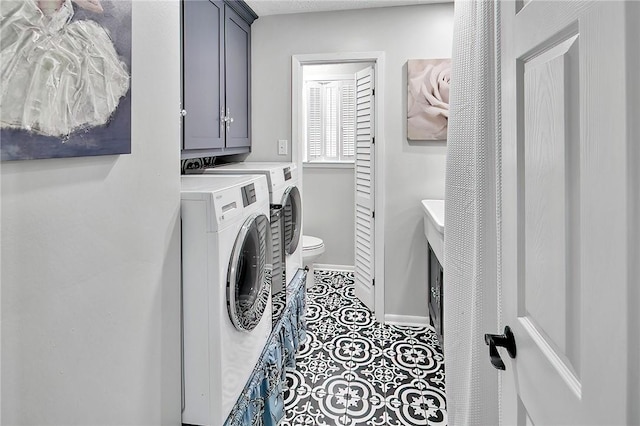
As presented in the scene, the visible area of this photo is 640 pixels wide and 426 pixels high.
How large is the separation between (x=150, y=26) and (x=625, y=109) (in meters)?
Result: 1.13

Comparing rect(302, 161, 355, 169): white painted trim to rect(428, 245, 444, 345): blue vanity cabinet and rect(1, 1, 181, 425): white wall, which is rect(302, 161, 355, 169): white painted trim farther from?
rect(1, 1, 181, 425): white wall

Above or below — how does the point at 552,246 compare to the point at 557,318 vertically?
above

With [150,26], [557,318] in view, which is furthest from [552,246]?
[150,26]

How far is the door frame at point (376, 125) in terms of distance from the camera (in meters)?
3.14

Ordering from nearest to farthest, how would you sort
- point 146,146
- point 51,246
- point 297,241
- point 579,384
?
point 579,384 < point 51,246 < point 146,146 < point 297,241

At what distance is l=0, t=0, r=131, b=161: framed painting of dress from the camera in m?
0.71

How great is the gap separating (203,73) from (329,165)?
7.23 feet

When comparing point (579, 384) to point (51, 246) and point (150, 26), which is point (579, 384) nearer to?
point (51, 246)

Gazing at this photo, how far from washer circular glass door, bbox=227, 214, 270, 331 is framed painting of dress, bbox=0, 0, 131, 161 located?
0.60 m

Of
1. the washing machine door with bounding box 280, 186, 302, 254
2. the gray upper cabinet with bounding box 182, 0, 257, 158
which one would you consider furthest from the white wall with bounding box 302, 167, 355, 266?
the washing machine door with bounding box 280, 186, 302, 254

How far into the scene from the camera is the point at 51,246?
83cm

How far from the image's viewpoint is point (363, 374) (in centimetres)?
251

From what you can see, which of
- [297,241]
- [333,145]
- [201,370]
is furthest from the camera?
[333,145]

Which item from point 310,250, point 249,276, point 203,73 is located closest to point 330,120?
point 310,250
